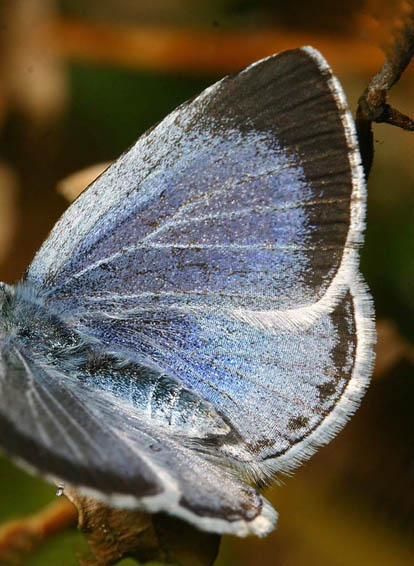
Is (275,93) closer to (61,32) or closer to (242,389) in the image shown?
(242,389)

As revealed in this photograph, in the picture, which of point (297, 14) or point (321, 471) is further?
point (297, 14)

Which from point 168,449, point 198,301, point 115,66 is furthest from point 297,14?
point 168,449

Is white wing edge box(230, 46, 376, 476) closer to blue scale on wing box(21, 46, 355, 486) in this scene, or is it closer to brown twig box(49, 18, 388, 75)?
blue scale on wing box(21, 46, 355, 486)

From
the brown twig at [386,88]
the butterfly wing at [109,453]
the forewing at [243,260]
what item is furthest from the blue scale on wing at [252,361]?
the brown twig at [386,88]

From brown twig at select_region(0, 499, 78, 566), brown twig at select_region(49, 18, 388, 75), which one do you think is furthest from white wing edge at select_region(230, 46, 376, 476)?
brown twig at select_region(49, 18, 388, 75)

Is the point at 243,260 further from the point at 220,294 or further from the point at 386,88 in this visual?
the point at 386,88

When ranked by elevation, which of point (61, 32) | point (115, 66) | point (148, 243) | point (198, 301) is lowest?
point (198, 301)

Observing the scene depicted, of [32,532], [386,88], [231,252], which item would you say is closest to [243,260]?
[231,252]
